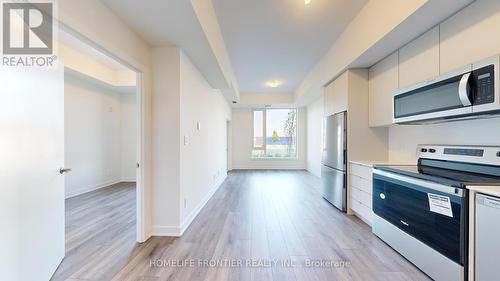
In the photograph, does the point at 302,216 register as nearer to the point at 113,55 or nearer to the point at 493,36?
the point at 493,36

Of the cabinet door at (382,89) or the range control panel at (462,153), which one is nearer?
the range control panel at (462,153)

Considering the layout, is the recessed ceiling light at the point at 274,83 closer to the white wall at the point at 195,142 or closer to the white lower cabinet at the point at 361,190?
the white wall at the point at 195,142

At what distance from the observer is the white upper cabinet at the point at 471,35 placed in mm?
1725

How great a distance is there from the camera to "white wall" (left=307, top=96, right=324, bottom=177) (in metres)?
6.93

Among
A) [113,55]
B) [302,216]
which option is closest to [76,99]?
[113,55]

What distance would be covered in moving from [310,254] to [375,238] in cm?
99

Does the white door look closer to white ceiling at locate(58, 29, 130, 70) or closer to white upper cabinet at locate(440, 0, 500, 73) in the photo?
white ceiling at locate(58, 29, 130, 70)

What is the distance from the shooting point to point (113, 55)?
7.11ft

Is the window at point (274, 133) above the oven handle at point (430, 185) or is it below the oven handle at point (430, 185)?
above

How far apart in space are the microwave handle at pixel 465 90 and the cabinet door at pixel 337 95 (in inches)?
76.9

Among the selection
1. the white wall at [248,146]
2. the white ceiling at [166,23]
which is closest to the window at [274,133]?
the white wall at [248,146]

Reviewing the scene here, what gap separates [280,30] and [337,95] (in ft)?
5.01

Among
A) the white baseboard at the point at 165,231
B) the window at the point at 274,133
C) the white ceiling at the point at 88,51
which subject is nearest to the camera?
the white baseboard at the point at 165,231

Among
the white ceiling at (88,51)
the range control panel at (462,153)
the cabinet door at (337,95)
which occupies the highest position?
the white ceiling at (88,51)
